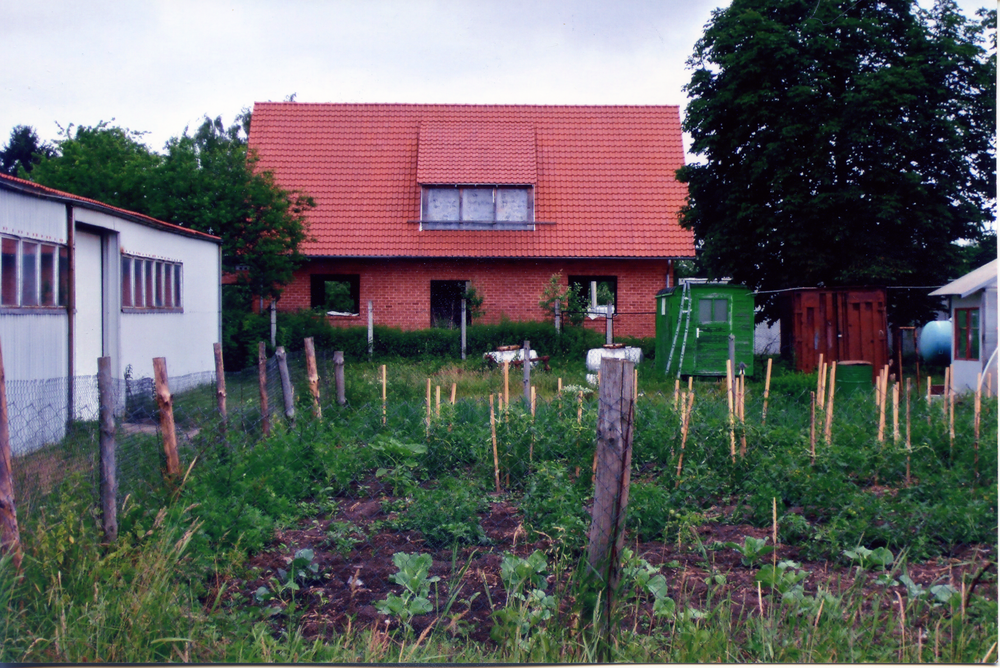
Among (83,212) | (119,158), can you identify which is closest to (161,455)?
(83,212)

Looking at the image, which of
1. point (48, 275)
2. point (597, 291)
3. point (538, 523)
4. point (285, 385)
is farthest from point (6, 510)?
point (597, 291)

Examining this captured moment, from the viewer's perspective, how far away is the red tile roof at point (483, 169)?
1980 centimetres

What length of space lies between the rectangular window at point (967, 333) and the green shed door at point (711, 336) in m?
3.72

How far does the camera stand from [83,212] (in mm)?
9359

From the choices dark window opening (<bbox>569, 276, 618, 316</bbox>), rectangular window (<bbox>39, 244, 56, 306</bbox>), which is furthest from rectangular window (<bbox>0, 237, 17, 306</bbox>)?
dark window opening (<bbox>569, 276, 618, 316</bbox>)

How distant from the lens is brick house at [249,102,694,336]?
19.8 m

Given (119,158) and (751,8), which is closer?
(751,8)

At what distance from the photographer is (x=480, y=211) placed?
66.3 ft

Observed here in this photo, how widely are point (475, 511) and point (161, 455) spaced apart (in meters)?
2.06

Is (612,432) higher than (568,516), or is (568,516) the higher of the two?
(612,432)

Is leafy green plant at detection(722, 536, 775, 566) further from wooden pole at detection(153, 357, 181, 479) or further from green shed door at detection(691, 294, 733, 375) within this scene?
green shed door at detection(691, 294, 733, 375)

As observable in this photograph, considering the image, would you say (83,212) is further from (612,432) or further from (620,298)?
(620,298)

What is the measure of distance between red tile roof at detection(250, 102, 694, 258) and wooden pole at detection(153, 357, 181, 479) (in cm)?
1443

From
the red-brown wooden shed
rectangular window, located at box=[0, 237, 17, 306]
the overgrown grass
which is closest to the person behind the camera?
the overgrown grass
